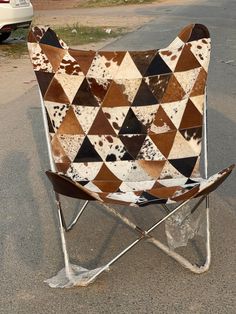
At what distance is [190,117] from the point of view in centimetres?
359

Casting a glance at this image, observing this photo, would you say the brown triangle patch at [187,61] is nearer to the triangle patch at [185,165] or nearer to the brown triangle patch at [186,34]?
the brown triangle patch at [186,34]

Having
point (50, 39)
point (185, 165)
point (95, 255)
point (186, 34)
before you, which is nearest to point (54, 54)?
point (50, 39)

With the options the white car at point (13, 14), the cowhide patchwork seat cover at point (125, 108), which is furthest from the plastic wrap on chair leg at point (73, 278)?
the white car at point (13, 14)

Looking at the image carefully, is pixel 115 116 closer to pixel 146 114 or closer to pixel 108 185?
pixel 146 114

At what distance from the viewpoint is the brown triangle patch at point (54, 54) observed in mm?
3549

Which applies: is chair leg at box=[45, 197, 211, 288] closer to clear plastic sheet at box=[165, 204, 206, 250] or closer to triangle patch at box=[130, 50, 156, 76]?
clear plastic sheet at box=[165, 204, 206, 250]

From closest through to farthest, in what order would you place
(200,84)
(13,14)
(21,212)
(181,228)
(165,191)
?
(165,191) < (181,228) < (200,84) < (21,212) < (13,14)

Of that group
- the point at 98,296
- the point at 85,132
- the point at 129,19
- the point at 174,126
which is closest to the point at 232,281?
the point at 98,296

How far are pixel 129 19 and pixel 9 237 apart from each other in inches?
619

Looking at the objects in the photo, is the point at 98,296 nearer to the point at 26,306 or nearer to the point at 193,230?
the point at 26,306

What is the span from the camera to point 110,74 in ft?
12.1

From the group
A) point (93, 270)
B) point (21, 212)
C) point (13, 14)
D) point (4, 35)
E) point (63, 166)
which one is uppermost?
point (63, 166)

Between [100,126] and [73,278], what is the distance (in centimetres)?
100

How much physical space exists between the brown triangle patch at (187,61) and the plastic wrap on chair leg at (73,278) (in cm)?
131
